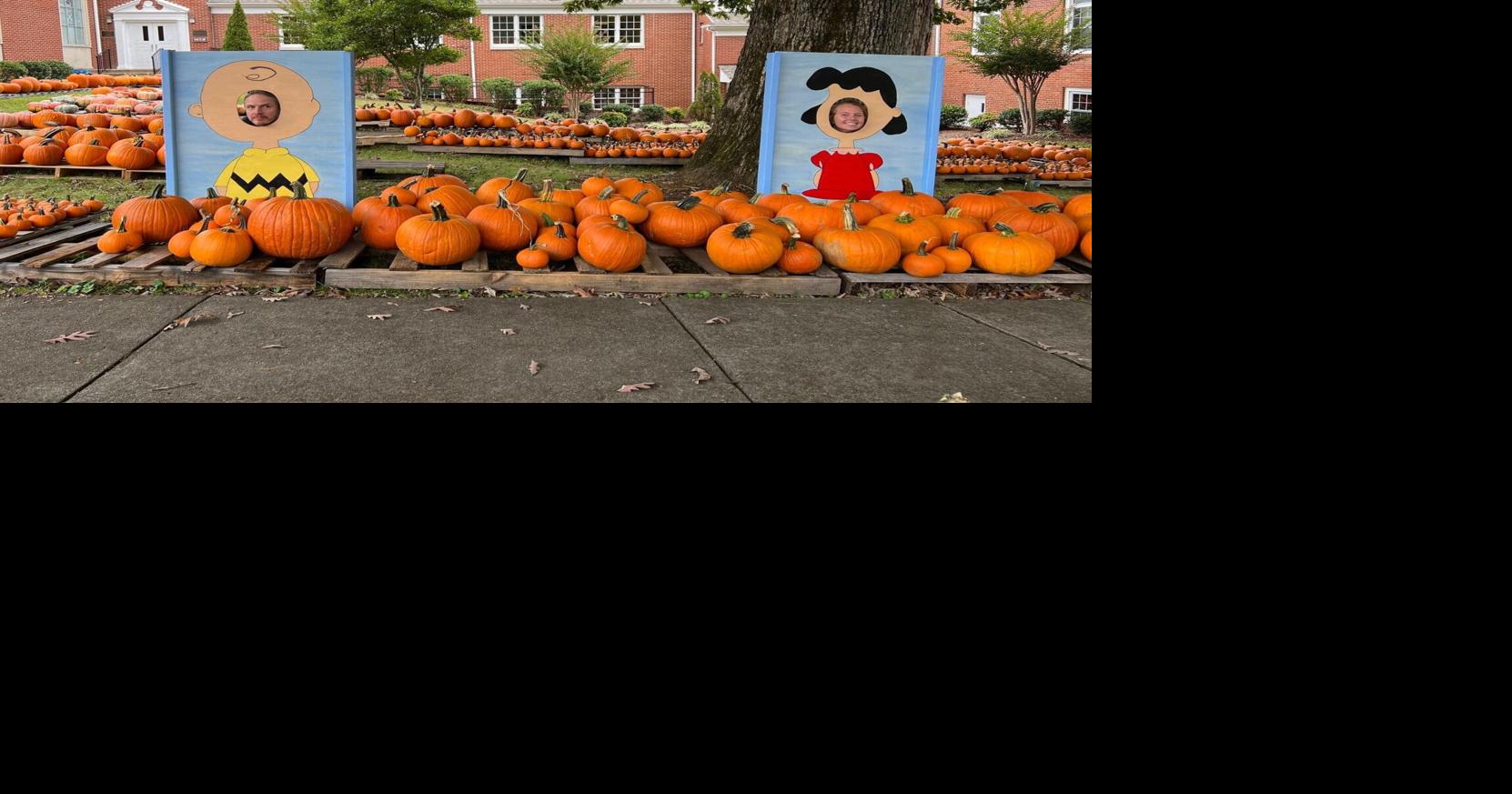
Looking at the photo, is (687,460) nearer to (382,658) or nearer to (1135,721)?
(382,658)

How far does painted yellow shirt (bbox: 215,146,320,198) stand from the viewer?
6.29 meters

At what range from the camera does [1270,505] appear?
3.21ft

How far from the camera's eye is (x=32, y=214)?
6.04 metres

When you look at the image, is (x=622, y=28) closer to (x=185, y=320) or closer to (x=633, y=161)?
(x=633, y=161)

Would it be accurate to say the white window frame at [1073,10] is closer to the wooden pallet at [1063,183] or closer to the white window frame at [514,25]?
the wooden pallet at [1063,183]

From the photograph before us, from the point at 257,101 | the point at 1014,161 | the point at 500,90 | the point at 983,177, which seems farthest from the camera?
the point at 500,90

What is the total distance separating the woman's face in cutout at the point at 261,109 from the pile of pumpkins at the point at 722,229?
839mm

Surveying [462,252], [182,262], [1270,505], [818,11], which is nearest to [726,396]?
[462,252]

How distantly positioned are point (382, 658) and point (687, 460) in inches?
20.2

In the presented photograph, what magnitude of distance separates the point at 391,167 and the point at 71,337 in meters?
5.35

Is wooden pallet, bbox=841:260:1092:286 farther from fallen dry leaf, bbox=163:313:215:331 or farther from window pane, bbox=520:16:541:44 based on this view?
window pane, bbox=520:16:541:44

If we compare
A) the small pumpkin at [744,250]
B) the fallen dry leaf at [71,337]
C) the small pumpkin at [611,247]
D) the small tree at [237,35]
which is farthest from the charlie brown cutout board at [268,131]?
the small tree at [237,35]

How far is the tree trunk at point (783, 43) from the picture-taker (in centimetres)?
804

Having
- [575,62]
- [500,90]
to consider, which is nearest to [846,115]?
[575,62]
